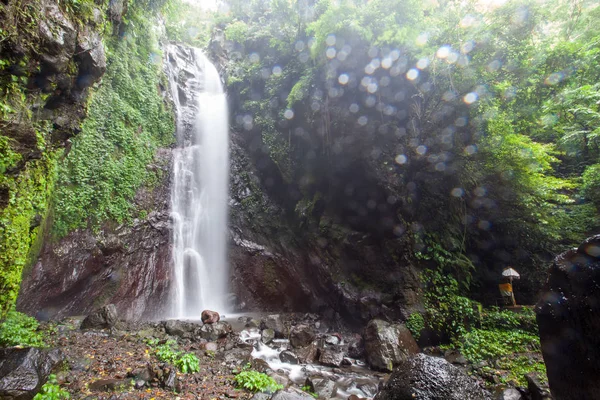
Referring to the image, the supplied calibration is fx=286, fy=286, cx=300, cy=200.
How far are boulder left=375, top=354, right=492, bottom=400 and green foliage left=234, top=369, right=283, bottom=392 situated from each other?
2099mm

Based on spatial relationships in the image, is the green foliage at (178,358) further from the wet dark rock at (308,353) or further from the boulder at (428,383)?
the boulder at (428,383)

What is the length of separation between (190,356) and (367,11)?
38.3 feet

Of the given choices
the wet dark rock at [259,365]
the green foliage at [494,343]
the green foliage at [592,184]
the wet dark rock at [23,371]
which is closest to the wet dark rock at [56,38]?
the wet dark rock at [23,371]

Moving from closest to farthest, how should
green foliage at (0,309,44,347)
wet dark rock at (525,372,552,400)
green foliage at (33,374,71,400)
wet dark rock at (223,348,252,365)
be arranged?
1. green foliage at (33,374,71,400)
2. wet dark rock at (525,372,552,400)
3. green foliage at (0,309,44,347)
4. wet dark rock at (223,348,252,365)

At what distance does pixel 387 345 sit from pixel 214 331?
4674 mm

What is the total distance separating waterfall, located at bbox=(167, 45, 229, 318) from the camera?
11609 mm

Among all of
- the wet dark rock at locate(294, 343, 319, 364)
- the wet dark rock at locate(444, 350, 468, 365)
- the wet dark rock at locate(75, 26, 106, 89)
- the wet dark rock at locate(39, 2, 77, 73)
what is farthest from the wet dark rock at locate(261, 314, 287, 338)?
the wet dark rock at locate(39, 2, 77, 73)

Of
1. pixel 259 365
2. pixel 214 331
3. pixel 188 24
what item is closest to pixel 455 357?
pixel 259 365

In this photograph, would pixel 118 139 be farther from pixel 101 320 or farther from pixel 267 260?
pixel 267 260

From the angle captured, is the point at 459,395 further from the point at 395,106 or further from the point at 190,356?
the point at 395,106

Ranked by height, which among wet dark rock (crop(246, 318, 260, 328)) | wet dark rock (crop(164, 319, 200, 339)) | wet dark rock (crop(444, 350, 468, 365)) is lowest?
wet dark rock (crop(444, 350, 468, 365))

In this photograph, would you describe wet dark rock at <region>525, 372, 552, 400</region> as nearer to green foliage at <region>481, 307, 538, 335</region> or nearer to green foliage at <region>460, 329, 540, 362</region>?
green foliage at <region>460, 329, 540, 362</region>

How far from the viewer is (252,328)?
915cm

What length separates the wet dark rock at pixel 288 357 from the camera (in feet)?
23.7
